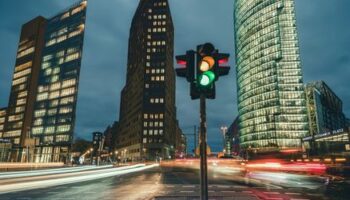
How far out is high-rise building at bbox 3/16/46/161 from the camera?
128 m

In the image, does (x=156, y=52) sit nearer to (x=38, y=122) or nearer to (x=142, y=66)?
(x=142, y=66)

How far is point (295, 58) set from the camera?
130 m

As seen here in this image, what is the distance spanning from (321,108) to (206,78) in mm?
147793

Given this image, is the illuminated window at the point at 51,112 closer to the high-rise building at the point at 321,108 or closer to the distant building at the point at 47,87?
the distant building at the point at 47,87

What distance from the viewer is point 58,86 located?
420 ft

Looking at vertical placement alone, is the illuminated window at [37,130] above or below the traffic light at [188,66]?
above

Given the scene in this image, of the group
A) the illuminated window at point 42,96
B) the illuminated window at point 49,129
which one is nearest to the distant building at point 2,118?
the illuminated window at point 42,96

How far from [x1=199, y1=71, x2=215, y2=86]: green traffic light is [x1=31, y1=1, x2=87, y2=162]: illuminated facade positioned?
115 m

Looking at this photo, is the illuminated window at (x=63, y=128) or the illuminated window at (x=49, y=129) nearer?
the illuminated window at (x=63, y=128)

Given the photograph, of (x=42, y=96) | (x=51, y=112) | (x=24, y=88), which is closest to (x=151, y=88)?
(x=51, y=112)

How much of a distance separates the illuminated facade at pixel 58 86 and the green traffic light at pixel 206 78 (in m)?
115

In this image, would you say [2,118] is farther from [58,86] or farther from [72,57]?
[72,57]

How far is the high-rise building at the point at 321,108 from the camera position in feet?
420

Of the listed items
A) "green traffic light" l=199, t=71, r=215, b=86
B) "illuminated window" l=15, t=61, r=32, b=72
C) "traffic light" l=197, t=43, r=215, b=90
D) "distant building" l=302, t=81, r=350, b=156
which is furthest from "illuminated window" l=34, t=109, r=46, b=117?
"green traffic light" l=199, t=71, r=215, b=86
